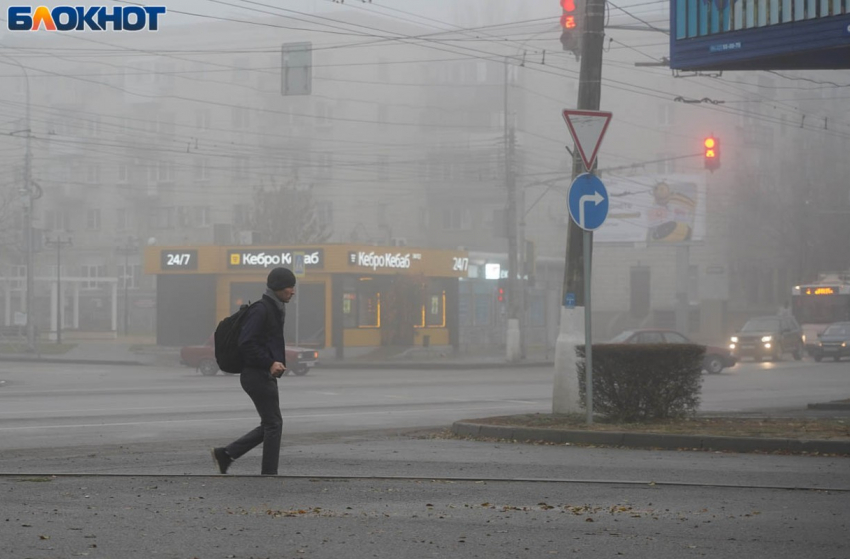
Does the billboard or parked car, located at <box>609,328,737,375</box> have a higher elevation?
the billboard

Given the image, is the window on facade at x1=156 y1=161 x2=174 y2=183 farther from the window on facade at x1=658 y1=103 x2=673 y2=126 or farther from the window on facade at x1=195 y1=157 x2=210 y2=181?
the window on facade at x1=658 y1=103 x2=673 y2=126

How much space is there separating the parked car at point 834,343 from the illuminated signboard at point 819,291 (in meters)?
6.01

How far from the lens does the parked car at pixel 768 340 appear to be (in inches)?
1882

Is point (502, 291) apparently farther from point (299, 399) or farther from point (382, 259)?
point (299, 399)

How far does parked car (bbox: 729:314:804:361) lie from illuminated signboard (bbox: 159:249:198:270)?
21850 millimetres

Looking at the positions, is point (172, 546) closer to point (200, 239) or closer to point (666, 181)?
point (666, 181)

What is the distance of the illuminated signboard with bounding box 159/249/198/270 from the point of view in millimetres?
51906

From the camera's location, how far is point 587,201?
14383 millimetres

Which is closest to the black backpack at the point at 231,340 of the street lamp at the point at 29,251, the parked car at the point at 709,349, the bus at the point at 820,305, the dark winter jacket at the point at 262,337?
the dark winter jacket at the point at 262,337

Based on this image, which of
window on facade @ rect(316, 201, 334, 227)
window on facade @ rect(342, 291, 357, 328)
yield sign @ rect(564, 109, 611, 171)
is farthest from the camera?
window on facade @ rect(316, 201, 334, 227)

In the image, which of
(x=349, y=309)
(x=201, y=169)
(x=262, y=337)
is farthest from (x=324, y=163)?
(x=262, y=337)

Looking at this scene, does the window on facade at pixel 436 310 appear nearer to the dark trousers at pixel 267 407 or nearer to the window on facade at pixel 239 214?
the window on facade at pixel 239 214

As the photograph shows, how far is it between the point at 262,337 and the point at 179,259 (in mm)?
43397

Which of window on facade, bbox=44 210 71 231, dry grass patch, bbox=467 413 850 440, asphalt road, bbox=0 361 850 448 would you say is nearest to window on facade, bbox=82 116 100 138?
window on facade, bbox=44 210 71 231
